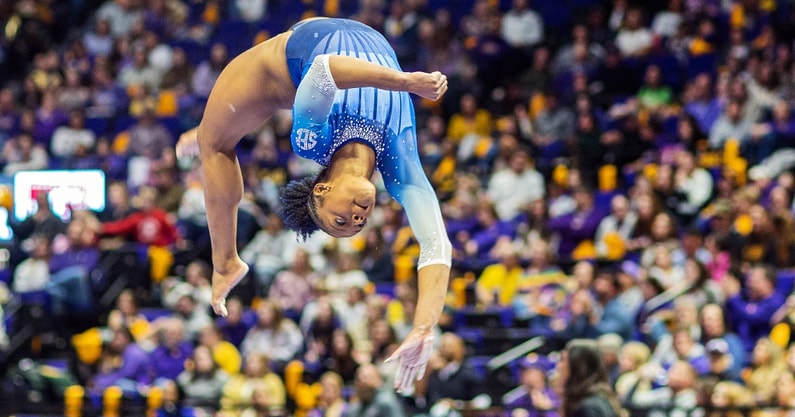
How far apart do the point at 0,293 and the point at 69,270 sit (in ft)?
2.67

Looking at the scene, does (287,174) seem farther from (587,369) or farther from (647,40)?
(587,369)

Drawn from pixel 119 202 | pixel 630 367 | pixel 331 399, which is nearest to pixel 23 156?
pixel 119 202

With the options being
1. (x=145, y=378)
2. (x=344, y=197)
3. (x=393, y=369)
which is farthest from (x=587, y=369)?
(x=145, y=378)

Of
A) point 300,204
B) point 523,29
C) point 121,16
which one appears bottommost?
point 300,204

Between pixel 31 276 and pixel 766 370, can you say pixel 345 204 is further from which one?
pixel 31 276

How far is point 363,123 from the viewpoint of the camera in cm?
495

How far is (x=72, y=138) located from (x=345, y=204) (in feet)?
33.4

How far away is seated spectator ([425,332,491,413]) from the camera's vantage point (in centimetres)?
856

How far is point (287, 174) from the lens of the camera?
12453mm

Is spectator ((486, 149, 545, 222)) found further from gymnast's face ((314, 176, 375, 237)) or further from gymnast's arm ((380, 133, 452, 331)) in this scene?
gymnast's face ((314, 176, 375, 237))

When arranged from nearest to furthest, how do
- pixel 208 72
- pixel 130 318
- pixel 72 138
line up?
pixel 130 318 → pixel 72 138 → pixel 208 72

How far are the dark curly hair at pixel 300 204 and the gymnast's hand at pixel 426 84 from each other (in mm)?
602

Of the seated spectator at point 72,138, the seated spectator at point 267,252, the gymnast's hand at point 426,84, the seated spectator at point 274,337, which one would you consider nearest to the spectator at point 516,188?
the seated spectator at point 267,252

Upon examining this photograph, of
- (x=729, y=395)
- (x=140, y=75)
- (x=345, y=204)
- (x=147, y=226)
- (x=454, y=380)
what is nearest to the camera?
(x=345, y=204)
